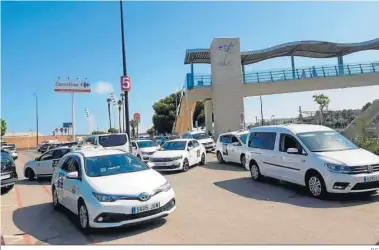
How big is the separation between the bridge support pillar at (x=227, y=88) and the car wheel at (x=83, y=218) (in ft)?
80.9

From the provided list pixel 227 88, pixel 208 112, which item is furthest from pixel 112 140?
pixel 208 112

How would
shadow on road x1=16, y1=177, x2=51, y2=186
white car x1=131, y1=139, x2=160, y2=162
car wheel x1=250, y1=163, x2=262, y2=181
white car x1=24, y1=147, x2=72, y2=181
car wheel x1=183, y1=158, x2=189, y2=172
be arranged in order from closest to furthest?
car wheel x1=250, y1=163, x2=262, y2=181 → shadow on road x1=16, y1=177, x2=51, y2=186 → white car x1=24, y1=147, x2=72, y2=181 → car wheel x1=183, y1=158, x2=189, y2=172 → white car x1=131, y1=139, x2=160, y2=162

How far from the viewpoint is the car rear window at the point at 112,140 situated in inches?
682

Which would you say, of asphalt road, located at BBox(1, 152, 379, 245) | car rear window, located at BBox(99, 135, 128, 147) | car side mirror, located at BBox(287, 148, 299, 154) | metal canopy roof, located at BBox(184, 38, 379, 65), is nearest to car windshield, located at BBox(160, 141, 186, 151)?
car rear window, located at BBox(99, 135, 128, 147)

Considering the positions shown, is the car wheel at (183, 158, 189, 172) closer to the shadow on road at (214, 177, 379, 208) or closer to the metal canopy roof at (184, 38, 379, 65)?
the shadow on road at (214, 177, 379, 208)

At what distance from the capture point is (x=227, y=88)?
101 feet

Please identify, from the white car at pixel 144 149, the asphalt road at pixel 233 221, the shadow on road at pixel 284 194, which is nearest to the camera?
the asphalt road at pixel 233 221

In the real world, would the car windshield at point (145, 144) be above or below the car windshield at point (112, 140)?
below

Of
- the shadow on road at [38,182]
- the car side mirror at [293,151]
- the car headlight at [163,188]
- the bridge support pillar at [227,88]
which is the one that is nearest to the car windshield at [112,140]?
the shadow on road at [38,182]

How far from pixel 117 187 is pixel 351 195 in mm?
5886

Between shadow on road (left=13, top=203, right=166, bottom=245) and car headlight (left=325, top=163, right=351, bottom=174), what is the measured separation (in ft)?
13.4

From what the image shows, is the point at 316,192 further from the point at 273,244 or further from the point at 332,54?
the point at 332,54

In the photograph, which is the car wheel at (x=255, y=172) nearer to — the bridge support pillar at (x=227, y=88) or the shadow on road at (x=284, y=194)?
the shadow on road at (x=284, y=194)

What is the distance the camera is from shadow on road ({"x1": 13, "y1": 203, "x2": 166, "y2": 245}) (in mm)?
6145
